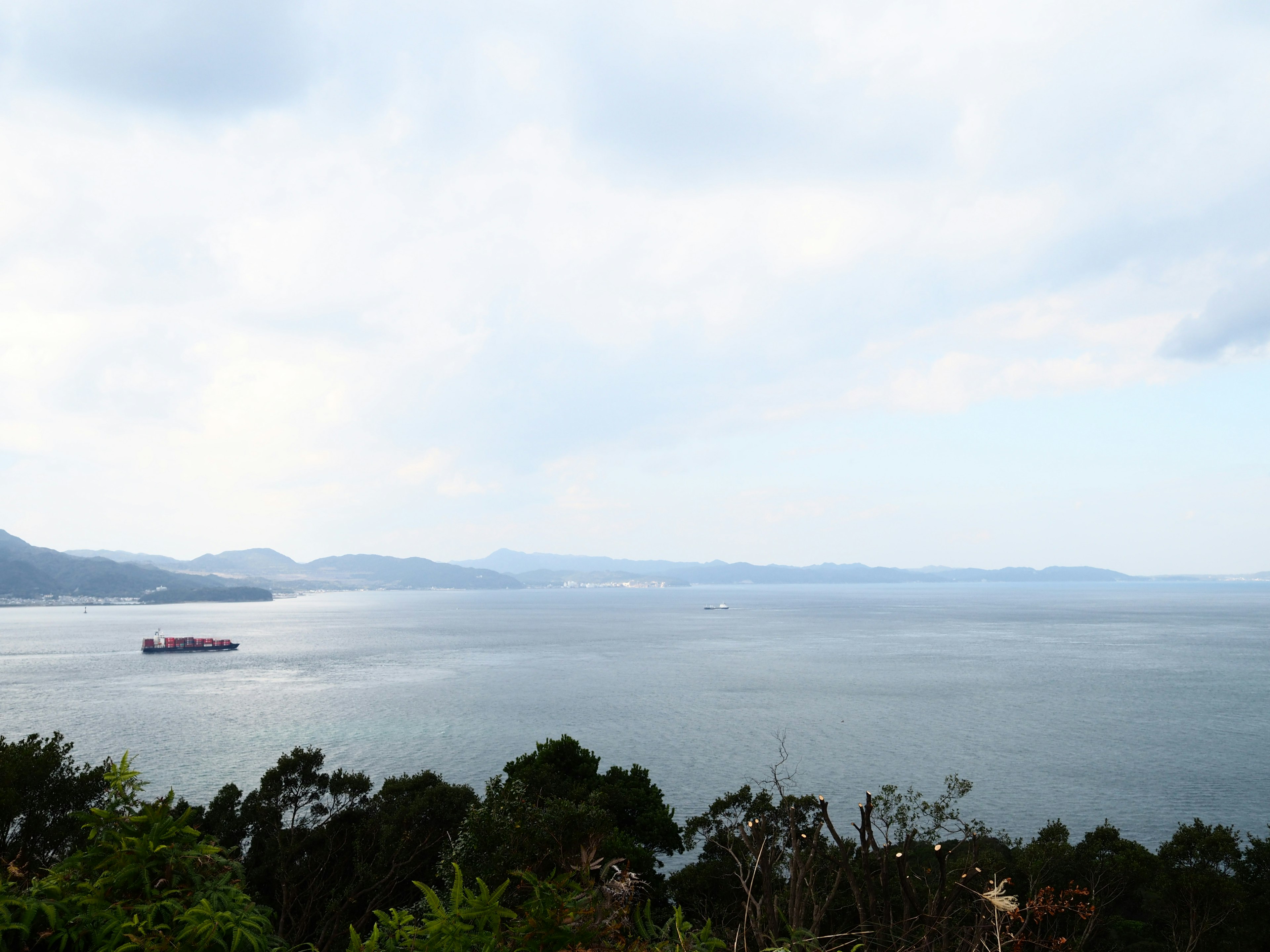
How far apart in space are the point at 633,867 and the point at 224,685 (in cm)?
9242

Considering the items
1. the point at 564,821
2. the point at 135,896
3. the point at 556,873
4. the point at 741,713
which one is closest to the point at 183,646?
the point at 741,713

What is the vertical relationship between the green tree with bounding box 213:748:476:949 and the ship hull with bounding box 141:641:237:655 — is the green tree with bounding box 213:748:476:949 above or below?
above

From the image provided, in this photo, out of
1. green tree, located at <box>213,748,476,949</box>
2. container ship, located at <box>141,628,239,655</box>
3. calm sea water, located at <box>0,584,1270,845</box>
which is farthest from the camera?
container ship, located at <box>141,628,239,655</box>

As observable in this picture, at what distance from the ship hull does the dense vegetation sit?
4882 inches

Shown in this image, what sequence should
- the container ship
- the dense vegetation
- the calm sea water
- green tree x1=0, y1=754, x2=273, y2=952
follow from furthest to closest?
1. the container ship
2. the calm sea water
3. the dense vegetation
4. green tree x1=0, y1=754, x2=273, y2=952

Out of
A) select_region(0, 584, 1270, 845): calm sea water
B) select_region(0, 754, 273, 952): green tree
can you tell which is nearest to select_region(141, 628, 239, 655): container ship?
select_region(0, 584, 1270, 845): calm sea water

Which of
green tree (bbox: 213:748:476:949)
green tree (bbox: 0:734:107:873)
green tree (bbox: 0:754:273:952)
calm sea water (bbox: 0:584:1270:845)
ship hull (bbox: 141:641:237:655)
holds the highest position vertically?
green tree (bbox: 0:754:273:952)

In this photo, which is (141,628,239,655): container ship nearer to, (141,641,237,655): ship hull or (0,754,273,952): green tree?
(141,641,237,655): ship hull

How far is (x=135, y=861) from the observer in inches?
181

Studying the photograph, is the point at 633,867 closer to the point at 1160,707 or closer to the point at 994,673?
the point at 1160,707

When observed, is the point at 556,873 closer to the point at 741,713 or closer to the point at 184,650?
the point at 741,713

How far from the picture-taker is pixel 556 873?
4.60 metres

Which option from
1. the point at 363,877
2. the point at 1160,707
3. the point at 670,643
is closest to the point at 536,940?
the point at 363,877

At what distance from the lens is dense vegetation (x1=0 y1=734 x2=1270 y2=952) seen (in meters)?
4.29
